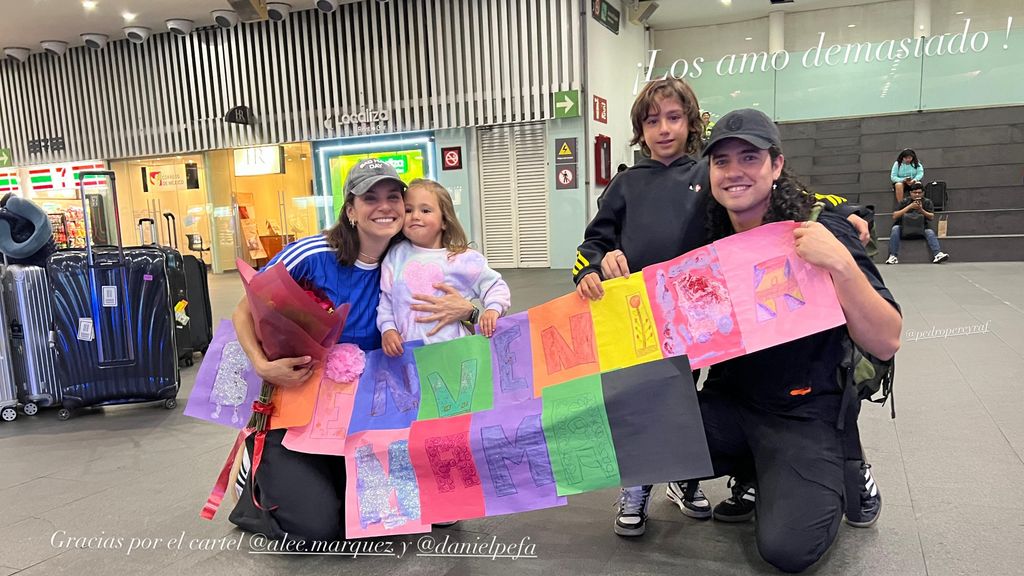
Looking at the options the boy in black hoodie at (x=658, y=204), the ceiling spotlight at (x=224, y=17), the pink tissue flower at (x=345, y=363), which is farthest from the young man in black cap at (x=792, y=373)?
the ceiling spotlight at (x=224, y=17)

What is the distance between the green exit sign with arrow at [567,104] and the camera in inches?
389

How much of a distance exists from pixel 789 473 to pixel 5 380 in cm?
436

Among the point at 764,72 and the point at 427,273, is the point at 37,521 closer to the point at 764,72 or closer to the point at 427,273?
the point at 427,273

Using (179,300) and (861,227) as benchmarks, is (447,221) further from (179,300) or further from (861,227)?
(179,300)

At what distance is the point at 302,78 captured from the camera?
448 inches

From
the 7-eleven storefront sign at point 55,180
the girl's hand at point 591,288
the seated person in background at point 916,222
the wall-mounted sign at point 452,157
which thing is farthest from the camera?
the 7-eleven storefront sign at point 55,180

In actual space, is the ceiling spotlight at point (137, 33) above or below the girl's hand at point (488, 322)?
above

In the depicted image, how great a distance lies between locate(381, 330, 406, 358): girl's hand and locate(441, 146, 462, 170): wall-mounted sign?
9.05 metres

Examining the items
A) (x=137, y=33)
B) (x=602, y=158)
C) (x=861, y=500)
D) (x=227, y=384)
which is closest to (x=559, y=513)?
(x=861, y=500)

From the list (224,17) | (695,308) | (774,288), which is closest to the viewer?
(774,288)

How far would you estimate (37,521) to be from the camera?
2410mm

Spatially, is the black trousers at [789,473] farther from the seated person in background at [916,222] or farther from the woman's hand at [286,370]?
the seated person in background at [916,222]

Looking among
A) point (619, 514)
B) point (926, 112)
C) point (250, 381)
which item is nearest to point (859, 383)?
point (619, 514)

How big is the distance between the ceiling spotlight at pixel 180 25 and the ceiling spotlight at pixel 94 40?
55.8 inches
